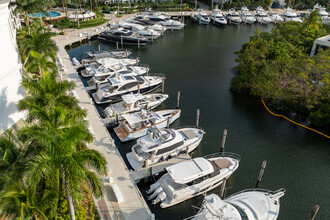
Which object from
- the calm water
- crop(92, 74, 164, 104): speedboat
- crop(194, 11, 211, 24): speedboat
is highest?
crop(194, 11, 211, 24): speedboat

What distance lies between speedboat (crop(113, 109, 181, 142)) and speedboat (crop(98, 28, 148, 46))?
3133 cm

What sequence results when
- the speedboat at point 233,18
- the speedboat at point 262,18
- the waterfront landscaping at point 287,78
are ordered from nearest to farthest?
the waterfront landscaping at point 287,78
the speedboat at point 233,18
the speedboat at point 262,18

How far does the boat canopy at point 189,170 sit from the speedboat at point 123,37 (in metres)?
40.1

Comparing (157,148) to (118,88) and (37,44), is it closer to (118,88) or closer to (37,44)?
(118,88)

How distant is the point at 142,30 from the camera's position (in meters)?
61.8

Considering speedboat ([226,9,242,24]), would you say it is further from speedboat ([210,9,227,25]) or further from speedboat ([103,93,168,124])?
speedboat ([103,93,168,124])

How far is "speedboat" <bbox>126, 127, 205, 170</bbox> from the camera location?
80.0ft

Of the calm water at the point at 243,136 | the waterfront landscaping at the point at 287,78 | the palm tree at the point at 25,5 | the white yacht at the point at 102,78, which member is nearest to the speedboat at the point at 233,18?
the calm water at the point at 243,136

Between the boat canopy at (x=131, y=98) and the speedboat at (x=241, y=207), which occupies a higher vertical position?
the boat canopy at (x=131, y=98)

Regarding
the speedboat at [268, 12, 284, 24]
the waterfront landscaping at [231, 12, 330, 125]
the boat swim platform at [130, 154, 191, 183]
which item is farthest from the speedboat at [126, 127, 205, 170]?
the speedboat at [268, 12, 284, 24]

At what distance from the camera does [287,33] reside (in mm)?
49875

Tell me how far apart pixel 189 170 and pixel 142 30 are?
47446mm

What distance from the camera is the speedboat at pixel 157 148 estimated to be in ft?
80.0

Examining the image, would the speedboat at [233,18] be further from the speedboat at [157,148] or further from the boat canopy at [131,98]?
the speedboat at [157,148]
